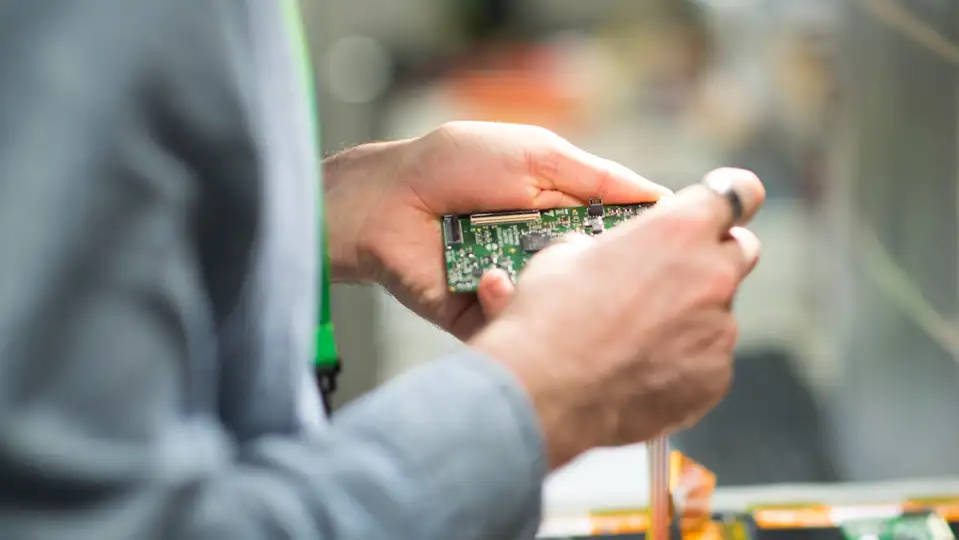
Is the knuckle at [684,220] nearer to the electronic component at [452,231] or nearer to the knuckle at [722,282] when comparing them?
the knuckle at [722,282]

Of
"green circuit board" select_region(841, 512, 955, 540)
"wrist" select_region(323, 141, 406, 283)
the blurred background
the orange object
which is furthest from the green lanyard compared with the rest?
the orange object

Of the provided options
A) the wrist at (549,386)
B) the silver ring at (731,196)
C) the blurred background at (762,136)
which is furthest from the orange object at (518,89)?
the wrist at (549,386)

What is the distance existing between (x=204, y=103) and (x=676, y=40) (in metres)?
1.82

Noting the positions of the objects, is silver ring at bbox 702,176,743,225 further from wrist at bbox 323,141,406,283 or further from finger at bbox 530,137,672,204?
wrist at bbox 323,141,406,283

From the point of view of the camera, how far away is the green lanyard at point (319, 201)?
1.49ft

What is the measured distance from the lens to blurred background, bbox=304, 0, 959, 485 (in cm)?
137

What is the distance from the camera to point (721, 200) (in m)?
0.54

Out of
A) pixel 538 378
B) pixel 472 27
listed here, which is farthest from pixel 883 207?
pixel 538 378

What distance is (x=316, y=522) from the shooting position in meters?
0.37

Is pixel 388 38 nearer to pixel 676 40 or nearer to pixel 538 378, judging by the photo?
pixel 676 40

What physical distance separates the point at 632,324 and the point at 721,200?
11 centimetres

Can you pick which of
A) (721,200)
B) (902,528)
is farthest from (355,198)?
(902,528)

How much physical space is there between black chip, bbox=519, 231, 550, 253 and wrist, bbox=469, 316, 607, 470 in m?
0.21

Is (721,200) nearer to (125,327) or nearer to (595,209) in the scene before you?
(595,209)
